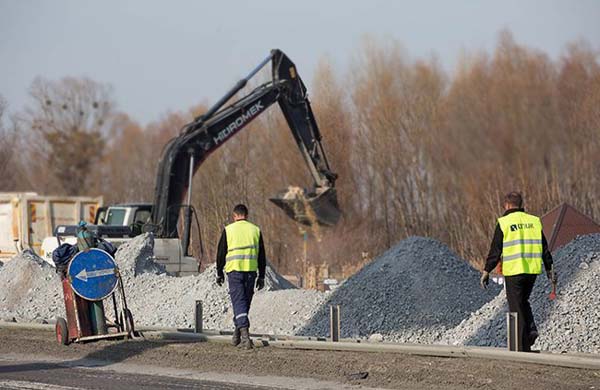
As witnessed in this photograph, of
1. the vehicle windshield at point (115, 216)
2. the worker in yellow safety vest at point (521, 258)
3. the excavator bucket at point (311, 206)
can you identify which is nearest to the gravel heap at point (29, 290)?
the vehicle windshield at point (115, 216)

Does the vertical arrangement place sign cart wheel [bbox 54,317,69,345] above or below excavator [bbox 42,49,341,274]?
below

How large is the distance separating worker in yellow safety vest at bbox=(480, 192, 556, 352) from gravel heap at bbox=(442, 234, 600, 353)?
7.43ft

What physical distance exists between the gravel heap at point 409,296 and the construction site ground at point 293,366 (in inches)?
164

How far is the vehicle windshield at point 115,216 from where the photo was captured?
95.7 feet

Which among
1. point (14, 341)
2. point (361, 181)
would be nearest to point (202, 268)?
point (14, 341)

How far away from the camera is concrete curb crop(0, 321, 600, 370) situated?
10.9 m

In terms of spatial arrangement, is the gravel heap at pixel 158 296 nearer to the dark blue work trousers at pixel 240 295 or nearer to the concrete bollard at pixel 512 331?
the dark blue work trousers at pixel 240 295

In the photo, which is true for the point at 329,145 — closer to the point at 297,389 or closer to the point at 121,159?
the point at 297,389

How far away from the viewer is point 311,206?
96.6 feet

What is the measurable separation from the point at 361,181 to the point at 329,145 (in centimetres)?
320

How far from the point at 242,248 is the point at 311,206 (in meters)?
15.8

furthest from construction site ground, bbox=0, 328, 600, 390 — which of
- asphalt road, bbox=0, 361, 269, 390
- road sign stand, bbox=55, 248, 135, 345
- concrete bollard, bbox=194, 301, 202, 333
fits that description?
concrete bollard, bbox=194, 301, 202, 333

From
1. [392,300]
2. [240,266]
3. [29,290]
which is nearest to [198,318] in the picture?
[240,266]

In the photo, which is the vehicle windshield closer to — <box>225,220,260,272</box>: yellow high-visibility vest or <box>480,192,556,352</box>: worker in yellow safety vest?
<box>225,220,260,272</box>: yellow high-visibility vest
